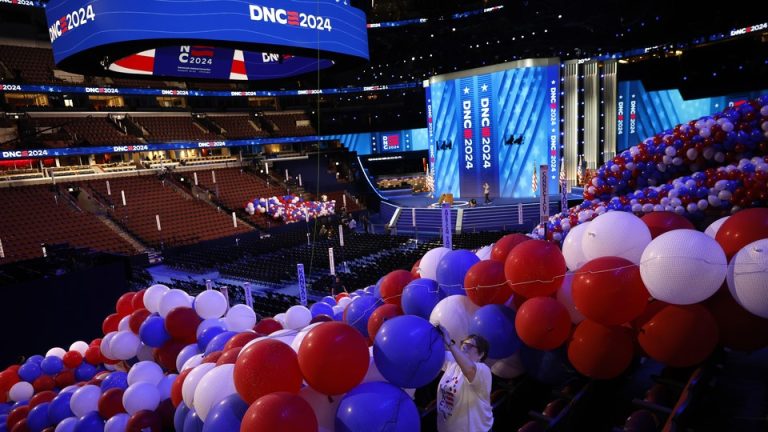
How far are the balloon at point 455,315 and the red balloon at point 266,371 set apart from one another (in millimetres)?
1314

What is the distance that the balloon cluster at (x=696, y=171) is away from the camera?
14.7 feet

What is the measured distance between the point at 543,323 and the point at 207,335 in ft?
12.1

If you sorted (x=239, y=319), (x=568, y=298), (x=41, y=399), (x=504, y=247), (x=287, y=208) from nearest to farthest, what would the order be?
(x=568, y=298) → (x=504, y=247) → (x=41, y=399) → (x=239, y=319) → (x=287, y=208)

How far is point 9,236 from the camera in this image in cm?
1650

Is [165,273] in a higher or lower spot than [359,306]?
lower

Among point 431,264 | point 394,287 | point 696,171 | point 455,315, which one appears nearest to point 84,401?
point 394,287

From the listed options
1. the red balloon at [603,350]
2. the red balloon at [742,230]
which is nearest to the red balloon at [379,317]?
the red balloon at [603,350]

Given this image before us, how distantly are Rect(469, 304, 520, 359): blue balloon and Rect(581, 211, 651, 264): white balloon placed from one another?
2.88 ft

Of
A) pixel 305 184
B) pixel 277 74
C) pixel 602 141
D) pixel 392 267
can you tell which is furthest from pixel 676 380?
pixel 305 184

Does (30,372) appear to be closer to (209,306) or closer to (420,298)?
(209,306)

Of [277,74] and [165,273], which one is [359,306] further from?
[165,273]

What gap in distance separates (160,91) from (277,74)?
2060 cm

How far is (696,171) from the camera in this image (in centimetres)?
525

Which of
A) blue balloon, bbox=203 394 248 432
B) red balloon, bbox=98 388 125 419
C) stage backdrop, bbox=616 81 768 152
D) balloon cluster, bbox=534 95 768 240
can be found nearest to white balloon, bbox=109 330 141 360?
red balloon, bbox=98 388 125 419
